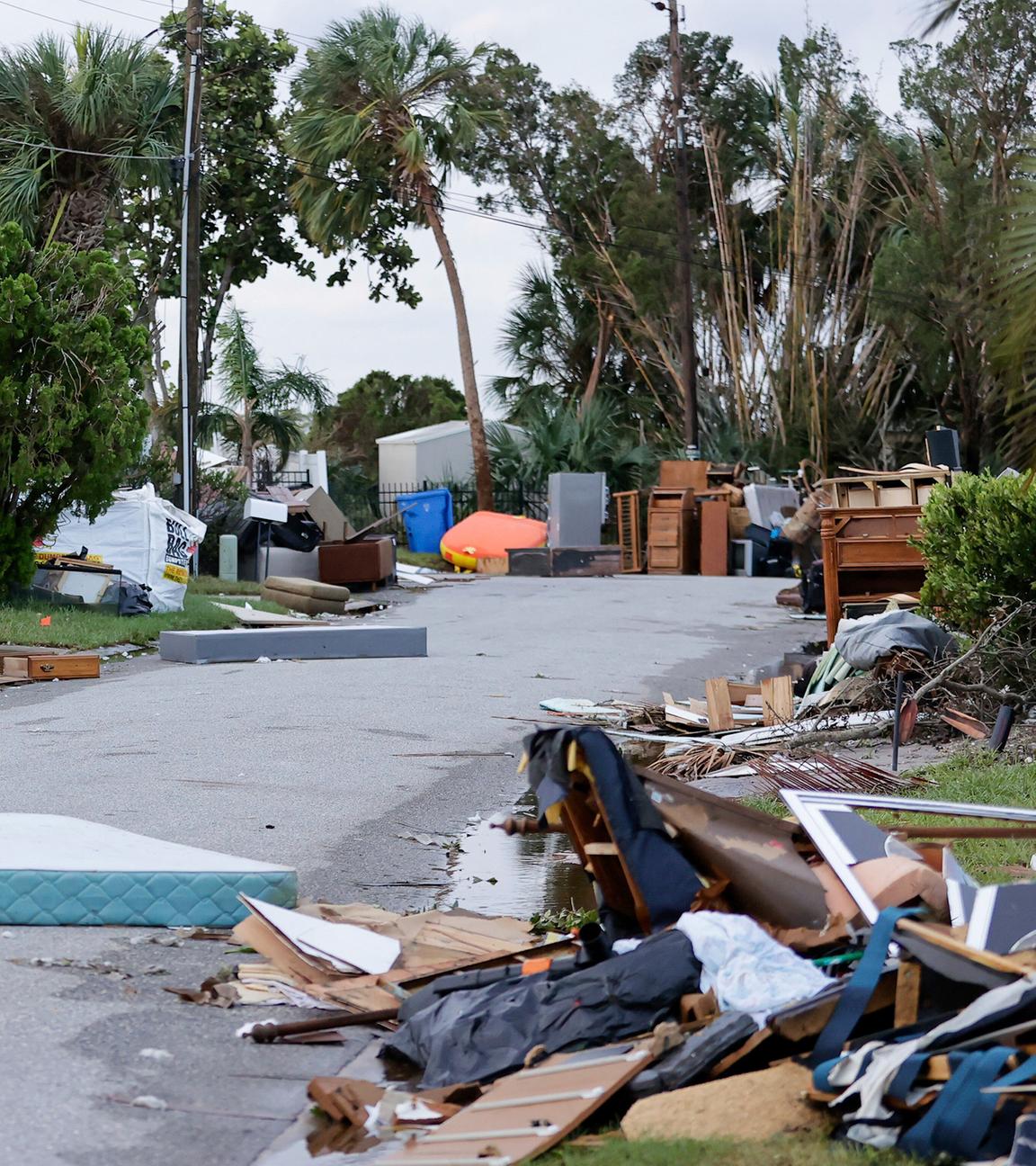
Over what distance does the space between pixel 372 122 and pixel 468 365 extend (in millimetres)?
5875

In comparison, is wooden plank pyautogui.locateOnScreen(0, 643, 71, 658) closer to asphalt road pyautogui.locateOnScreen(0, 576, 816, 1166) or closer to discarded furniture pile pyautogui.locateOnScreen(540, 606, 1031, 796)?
asphalt road pyautogui.locateOnScreen(0, 576, 816, 1166)

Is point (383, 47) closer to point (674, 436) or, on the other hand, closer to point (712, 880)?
point (674, 436)

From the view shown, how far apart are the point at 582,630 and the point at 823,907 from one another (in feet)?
42.8

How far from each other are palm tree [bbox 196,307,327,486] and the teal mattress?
87.7 ft

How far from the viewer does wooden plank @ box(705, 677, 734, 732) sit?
973 cm

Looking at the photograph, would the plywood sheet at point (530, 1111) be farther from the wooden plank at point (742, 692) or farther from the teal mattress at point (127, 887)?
the wooden plank at point (742, 692)

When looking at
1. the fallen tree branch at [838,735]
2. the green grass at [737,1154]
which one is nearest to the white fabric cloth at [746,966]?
the green grass at [737,1154]

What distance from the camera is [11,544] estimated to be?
→ 1585cm

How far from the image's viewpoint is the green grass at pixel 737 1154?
3.02 m

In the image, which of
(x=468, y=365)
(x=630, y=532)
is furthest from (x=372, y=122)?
(x=630, y=532)

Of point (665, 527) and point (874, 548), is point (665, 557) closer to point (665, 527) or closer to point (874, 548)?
point (665, 527)

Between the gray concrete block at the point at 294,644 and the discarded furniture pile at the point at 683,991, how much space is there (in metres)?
8.93

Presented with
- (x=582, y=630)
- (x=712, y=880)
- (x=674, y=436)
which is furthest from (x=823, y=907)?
(x=674, y=436)

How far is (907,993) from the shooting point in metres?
3.39
